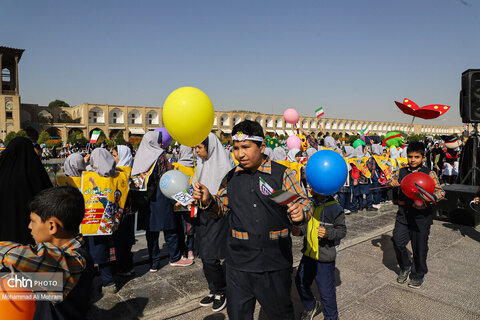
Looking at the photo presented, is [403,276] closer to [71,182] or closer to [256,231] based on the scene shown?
[256,231]

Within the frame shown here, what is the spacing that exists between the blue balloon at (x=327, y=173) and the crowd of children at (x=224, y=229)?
0.73 feet

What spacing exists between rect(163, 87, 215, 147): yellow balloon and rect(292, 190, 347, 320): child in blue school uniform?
4.26ft

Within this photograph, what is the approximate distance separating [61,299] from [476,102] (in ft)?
24.7

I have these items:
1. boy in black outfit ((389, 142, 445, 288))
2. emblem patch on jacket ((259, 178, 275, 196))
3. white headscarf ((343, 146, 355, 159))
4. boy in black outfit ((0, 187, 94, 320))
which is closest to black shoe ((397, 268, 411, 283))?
boy in black outfit ((389, 142, 445, 288))

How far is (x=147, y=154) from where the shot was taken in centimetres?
405

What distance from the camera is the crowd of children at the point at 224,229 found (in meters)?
1.62

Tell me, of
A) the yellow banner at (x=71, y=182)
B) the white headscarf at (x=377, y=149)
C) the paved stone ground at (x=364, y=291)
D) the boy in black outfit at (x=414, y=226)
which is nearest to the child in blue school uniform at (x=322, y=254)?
the paved stone ground at (x=364, y=291)

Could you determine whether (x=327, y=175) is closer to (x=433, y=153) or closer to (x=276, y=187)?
(x=276, y=187)

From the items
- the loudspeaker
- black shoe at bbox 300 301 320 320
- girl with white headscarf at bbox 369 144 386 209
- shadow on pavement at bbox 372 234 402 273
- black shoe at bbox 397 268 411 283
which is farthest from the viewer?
girl with white headscarf at bbox 369 144 386 209

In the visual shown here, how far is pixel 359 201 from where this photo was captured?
8.80m

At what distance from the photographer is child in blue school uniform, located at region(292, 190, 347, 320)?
2.79 m

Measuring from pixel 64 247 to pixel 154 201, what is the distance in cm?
264

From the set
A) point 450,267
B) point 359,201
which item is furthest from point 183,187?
point 359,201

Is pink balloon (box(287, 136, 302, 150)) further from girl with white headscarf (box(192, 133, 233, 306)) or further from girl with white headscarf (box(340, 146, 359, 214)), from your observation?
girl with white headscarf (box(192, 133, 233, 306))
